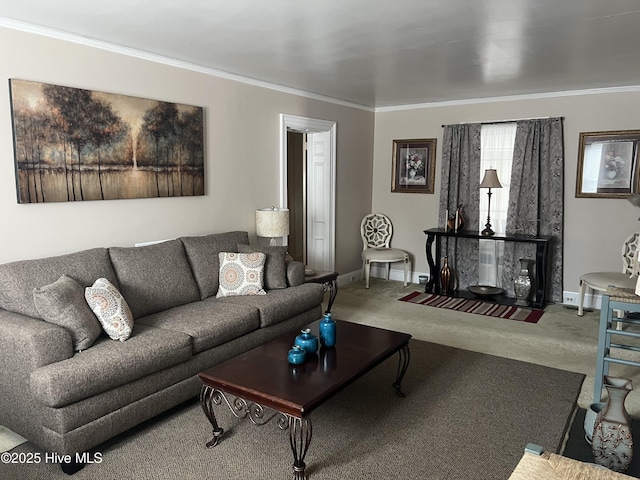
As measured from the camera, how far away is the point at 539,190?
222 inches

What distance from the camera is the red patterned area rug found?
5.19 meters

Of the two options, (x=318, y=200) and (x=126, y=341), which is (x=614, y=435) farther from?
(x=318, y=200)

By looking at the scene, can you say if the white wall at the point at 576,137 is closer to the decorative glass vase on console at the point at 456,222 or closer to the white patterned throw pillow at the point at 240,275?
the decorative glass vase on console at the point at 456,222

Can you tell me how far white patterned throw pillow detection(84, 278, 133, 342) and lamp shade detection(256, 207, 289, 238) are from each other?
6.23 feet

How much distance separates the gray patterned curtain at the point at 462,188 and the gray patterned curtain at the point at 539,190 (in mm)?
467

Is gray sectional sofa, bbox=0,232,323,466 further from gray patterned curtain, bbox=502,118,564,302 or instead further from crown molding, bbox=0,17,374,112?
gray patterned curtain, bbox=502,118,564,302

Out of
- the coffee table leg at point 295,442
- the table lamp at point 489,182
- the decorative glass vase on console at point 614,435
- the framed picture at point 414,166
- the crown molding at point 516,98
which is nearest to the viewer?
the decorative glass vase on console at point 614,435

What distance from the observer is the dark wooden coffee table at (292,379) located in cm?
232

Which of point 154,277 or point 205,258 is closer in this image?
point 154,277

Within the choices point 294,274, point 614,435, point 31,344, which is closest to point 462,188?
point 294,274

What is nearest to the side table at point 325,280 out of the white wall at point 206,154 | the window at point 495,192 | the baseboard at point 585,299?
the white wall at point 206,154

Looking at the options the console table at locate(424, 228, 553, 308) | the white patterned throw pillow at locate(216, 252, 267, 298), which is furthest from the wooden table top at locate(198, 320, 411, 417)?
the console table at locate(424, 228, 553, 308)

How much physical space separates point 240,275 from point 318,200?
2.32 meters

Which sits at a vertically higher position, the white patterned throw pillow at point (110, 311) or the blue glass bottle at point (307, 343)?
the white patterned throw pillow at point (110, 311)
